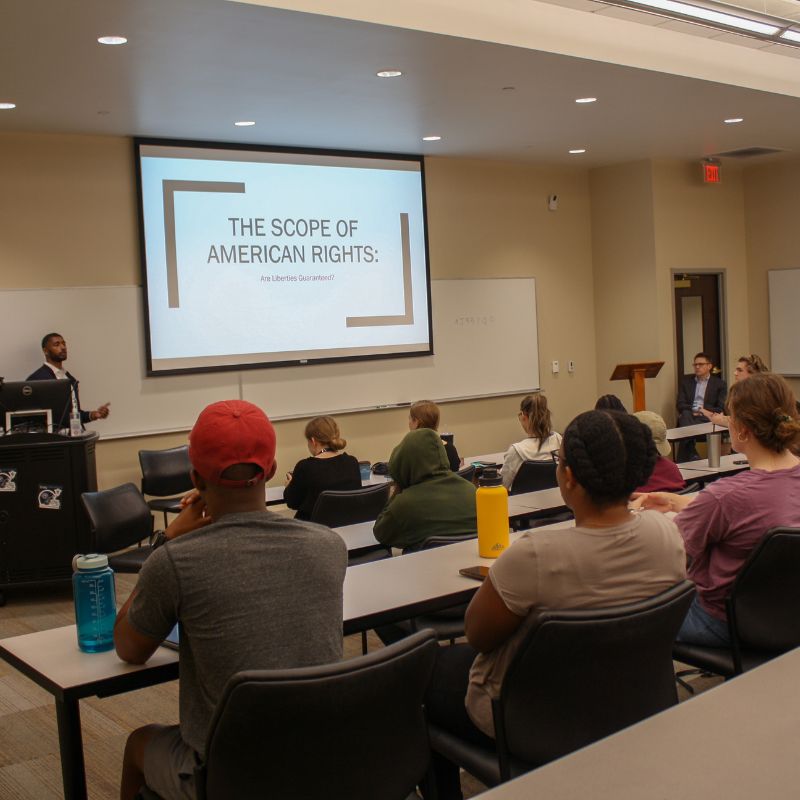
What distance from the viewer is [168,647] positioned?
7.30ft

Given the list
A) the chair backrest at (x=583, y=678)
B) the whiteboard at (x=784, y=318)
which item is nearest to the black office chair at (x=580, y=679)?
the chair backrest at (x=583, y=678)

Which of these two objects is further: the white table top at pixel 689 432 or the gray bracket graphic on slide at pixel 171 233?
the gray bracket graphic on slide at pixel 171 233

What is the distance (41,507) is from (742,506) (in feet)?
14.1

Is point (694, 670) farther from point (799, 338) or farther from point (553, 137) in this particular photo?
point (799, 338)

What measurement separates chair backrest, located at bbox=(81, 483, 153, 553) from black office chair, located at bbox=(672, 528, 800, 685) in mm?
2863

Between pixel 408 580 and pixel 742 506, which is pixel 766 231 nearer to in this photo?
pixel 742 506

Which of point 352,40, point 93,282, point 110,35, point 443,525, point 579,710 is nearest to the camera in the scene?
point 579,710

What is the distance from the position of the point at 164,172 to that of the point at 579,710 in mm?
6085

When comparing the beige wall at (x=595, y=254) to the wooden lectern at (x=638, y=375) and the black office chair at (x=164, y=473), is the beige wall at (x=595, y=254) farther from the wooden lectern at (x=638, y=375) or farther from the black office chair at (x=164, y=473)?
the black office chair at (x=164, y=473)

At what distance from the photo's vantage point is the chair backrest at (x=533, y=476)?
4973 millimetres

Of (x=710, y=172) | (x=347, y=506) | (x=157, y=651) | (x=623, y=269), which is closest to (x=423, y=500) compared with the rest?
(x=347, y=506)

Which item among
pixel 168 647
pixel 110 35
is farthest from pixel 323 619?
pixel 110 35

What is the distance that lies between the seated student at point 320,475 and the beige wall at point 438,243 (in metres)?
2.83

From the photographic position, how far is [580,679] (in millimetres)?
1972
